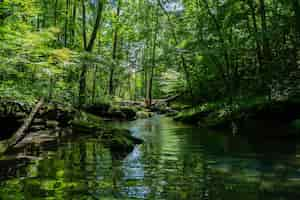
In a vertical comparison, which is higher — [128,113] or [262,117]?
[262,117]

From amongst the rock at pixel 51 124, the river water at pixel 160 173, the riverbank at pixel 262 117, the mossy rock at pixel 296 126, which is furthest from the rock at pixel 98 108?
the mossy rock at pixel 296 126

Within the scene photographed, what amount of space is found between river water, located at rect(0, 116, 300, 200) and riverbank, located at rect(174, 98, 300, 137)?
2.83 meters

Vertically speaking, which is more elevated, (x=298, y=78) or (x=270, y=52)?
(x=270, y=52)

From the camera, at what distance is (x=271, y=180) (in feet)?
20.1

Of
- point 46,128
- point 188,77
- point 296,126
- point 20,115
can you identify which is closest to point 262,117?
point 296,126

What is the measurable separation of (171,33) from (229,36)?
29.4ft

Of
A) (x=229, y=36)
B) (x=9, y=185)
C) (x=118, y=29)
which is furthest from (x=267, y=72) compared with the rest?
(x=118, y=29)

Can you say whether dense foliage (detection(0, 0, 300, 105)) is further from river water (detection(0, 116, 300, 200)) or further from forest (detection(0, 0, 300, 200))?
river water (detection(0, 116, 300, 200))

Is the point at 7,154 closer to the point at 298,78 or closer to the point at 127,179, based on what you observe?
the point at 127,179

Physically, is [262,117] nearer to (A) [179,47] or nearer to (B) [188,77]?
(A) [179,47]

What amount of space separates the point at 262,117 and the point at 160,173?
830cm

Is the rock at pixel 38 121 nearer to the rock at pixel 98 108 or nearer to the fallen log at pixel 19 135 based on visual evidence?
the fallen log at pixel 19 135

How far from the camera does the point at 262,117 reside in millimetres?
13852

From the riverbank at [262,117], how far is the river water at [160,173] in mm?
2826
